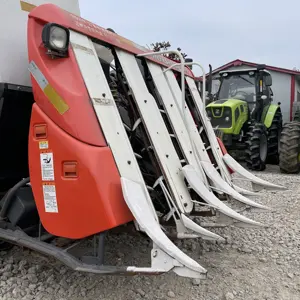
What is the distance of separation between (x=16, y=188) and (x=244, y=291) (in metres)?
1.69

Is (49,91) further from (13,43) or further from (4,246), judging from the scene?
(4,246)

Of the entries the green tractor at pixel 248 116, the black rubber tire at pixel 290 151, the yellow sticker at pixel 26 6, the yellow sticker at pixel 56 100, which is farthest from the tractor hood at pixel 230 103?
the yellow sticker at pixel 56 100

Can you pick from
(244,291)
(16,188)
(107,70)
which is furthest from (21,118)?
(244,291)

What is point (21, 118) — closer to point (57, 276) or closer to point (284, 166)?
point (57, 276)

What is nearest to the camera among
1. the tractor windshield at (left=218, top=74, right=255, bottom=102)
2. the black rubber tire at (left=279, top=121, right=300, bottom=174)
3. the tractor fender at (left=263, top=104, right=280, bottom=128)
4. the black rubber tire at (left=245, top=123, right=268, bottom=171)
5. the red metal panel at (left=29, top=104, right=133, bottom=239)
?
the red metal panel at (left=29, top=104, right=133, bottom=239)

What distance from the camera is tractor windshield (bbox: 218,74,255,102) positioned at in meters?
9.09

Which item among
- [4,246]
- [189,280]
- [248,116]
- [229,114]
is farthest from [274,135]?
[4,246]

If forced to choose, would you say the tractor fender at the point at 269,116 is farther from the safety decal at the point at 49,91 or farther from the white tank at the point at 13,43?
the safety decal at the point at 49,91

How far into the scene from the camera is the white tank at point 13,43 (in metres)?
2.45

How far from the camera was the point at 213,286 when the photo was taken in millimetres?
2537

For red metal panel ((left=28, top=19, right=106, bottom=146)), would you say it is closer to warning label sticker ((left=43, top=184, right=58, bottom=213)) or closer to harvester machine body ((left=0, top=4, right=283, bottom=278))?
harvester machine body ((left=0, top=4, right=283, bottom=278))

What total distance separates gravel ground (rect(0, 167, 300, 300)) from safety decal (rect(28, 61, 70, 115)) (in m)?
1.17

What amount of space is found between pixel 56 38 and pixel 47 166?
74 cm

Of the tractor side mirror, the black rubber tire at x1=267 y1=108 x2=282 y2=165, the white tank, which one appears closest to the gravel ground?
the white tank
